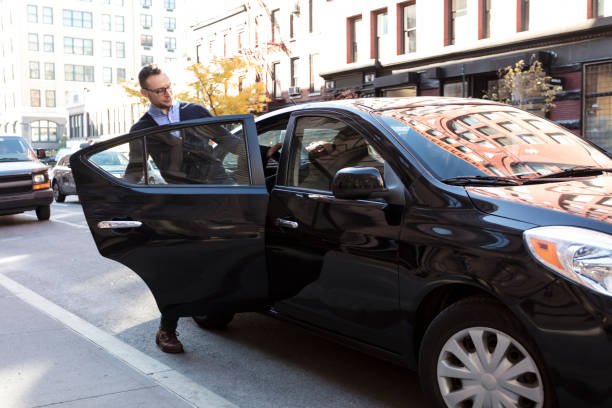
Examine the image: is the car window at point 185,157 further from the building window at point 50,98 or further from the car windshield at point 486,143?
the building window at point 50,98

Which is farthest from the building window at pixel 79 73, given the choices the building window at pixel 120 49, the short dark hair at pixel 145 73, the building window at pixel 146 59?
the short dark hair at pixel 145 73

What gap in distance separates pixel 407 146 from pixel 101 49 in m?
91.0

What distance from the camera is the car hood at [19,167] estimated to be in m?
13.7

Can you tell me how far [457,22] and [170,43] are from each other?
7255 centimetres

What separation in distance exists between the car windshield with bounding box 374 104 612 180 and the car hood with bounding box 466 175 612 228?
0.21 m

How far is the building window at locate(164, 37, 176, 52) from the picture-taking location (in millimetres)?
92062

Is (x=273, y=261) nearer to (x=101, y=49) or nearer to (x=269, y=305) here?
(x=269, y=305)

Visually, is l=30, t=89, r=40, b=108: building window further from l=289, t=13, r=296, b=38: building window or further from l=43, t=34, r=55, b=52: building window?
l=289, t=13, r=296, b=38: building window

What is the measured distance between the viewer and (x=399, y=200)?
353 centimetres

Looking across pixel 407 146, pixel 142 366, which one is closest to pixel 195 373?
pixel 142 366

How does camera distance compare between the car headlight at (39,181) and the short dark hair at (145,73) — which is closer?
the short dark hair at (145,73)

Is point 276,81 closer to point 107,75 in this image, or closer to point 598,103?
point 598,103

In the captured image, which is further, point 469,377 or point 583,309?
point 469,377

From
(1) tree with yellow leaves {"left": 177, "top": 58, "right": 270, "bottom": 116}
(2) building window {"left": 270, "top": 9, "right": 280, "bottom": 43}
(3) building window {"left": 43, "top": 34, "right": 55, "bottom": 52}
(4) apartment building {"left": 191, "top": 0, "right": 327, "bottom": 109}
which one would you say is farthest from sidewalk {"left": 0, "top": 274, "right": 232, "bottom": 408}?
(3) building window {"left": 43, "top": 34, "right": 55, "bottom": 52}
